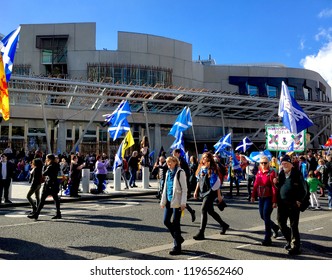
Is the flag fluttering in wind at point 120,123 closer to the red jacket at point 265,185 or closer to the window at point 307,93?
the red jacket at point 265,185

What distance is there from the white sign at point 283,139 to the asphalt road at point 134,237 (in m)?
5.19

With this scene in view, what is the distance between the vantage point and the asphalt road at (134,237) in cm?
573

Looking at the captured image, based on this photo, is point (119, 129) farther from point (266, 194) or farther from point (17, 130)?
point (17, 130)

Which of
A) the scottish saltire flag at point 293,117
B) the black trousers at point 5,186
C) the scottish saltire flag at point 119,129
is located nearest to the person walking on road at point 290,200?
the scottish saltire flag at point 293,117

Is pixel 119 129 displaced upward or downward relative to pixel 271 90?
downward

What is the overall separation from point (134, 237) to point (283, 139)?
1088 cm

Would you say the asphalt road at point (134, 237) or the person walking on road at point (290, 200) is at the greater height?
the person walking on road at point (290, 200)

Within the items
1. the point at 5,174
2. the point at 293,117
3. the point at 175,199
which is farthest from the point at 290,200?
the point at 5,174

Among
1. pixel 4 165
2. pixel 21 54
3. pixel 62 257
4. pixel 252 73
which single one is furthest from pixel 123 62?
pixel 62 257

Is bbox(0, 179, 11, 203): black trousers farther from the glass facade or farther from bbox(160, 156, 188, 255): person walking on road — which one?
the glass facade

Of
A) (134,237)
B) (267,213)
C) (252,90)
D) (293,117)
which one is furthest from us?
(252,90)

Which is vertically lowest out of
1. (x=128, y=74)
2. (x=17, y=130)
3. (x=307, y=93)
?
(x=17, y=130)

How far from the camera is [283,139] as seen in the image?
15875 millimetres
